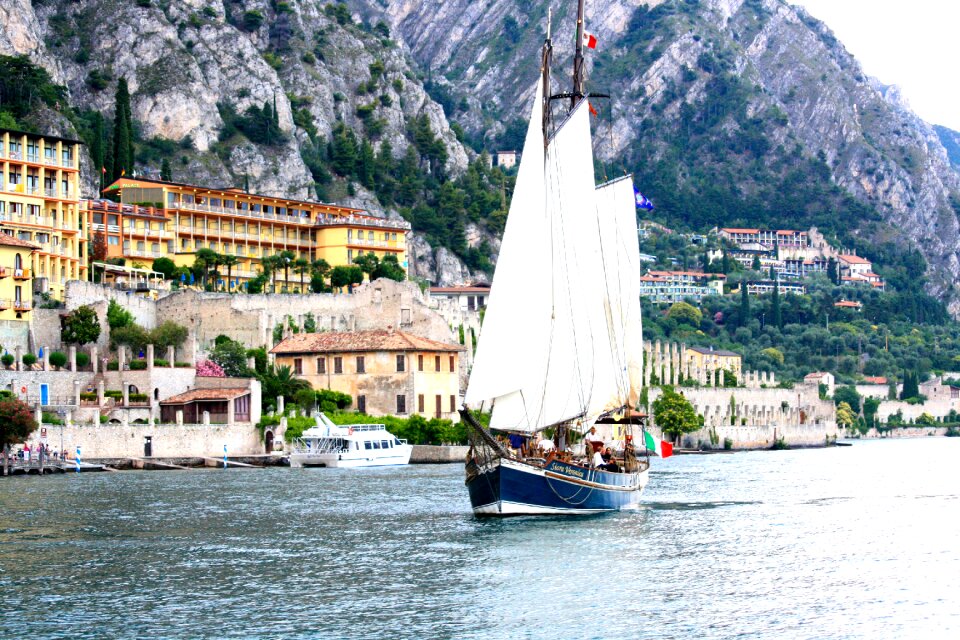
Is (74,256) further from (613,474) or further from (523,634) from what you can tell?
(523,634)

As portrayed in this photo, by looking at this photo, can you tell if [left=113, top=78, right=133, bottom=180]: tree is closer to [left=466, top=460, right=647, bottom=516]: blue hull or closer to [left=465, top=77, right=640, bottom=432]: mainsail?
[left=465, top=77, right=640, bottom=432]: mainsail

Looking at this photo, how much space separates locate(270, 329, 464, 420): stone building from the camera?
9875 cm

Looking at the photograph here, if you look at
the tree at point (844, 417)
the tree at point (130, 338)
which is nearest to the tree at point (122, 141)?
the tree at point (130, 338)

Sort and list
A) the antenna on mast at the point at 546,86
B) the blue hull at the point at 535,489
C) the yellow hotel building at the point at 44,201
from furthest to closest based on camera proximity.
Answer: the yellow hotel building at the point at 44,201, the antenna on mast at the point at 546,86, the blue hull at the point at 535,489

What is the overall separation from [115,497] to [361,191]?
10355 centimetres

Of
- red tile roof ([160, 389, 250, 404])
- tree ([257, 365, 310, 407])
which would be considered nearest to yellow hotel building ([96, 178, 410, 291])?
tree ([257, 365, 310, 407])

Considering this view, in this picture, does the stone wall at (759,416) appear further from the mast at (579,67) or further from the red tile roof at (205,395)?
the mast at (579,67)

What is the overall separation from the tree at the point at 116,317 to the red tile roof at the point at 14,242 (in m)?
6.34

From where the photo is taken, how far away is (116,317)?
318ft

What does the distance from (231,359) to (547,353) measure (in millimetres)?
47028

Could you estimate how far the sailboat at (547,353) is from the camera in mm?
51969

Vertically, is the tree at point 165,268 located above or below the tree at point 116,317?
above

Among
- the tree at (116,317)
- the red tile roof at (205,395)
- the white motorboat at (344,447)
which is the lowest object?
the white motorboat at (344,447)

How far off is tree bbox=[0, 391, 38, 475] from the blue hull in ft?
101
